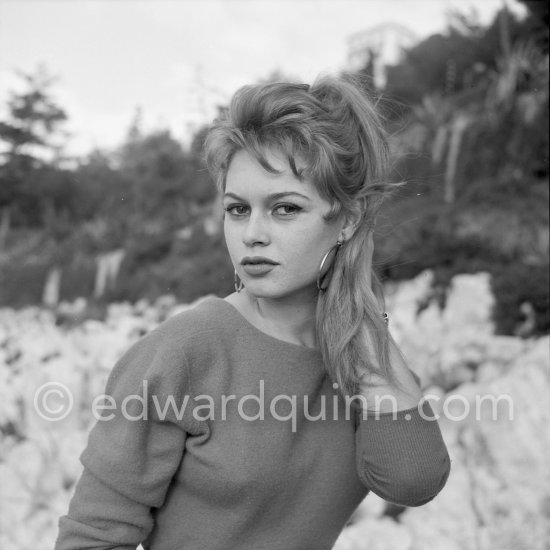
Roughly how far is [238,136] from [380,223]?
0.68 metres

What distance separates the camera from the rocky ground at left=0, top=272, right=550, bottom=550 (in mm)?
2197

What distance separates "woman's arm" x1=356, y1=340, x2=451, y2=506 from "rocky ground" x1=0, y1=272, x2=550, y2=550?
3.03 feet

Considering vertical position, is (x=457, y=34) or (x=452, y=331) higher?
(x=457, y=34)

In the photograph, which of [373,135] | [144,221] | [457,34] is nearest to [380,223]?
[373,135]

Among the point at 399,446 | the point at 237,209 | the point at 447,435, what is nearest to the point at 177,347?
the point at 237,209

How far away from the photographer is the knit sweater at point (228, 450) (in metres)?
1.23

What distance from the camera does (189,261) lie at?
8.55m

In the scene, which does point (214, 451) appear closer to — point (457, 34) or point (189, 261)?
point (189, 261)

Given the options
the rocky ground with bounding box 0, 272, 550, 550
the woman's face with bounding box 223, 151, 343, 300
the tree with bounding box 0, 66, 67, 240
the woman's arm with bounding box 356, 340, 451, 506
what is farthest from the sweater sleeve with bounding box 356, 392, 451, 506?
the tree with bounding box 0, 66, 67, 240

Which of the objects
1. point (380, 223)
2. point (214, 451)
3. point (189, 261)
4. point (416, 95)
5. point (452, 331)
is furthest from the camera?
point (416, 95)

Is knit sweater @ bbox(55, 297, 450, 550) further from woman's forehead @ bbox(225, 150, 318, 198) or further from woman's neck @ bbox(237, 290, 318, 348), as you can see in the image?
woman's forehead @ bbox(225, 150, 318, 198)

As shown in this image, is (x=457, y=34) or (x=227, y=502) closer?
(x=227, y=502)

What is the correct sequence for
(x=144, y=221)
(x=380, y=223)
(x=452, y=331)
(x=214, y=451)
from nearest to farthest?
(x=214, y=451) → (x=380, y=223) → (x=452, y=331) → (x=144, y=221)

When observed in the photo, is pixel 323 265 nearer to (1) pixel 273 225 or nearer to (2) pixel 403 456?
(1) pixel 273 225
